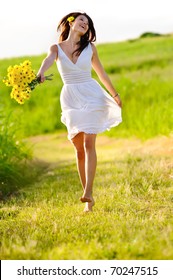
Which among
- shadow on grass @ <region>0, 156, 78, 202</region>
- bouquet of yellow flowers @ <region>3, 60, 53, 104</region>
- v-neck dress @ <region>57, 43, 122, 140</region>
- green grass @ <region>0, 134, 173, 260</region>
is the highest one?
bouquet of yellow flowers @ <region>3, 60, 53, 104</region>

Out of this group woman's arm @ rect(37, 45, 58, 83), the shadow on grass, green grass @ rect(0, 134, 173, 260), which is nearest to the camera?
green grass @ rect(0, 134, 173, 260)

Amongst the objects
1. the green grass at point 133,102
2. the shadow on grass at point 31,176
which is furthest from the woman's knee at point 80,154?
the green grass at point 133,102

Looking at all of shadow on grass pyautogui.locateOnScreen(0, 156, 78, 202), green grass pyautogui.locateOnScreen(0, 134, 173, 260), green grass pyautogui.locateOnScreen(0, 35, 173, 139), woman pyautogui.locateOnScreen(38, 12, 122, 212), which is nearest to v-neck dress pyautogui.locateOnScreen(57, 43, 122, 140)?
woman pyautogui.locateOnScreen(38, 12, 122, 212)

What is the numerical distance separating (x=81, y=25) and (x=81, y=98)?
68cm

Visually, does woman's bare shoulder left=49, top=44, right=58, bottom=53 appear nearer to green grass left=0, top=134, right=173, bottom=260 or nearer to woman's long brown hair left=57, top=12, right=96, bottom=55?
woman's long brown hair left=57, top=12, right=96, bottom=55

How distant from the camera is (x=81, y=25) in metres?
5.91

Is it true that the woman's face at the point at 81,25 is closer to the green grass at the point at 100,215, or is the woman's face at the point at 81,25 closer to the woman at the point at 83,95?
the woman at the point at 83,95

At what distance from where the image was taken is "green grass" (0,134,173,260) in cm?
448

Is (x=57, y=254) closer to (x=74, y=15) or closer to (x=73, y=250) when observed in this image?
(x=73, y=250)

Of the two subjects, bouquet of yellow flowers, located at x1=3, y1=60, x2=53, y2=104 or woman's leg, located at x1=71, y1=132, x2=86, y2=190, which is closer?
bouquet of yellow flowers, located at x1=3, y1=60, x2=53, y2=104

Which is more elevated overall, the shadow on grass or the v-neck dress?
the v-neck dress

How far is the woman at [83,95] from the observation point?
581 centimetres

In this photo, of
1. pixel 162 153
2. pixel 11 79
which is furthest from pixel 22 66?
pixel 162 153
